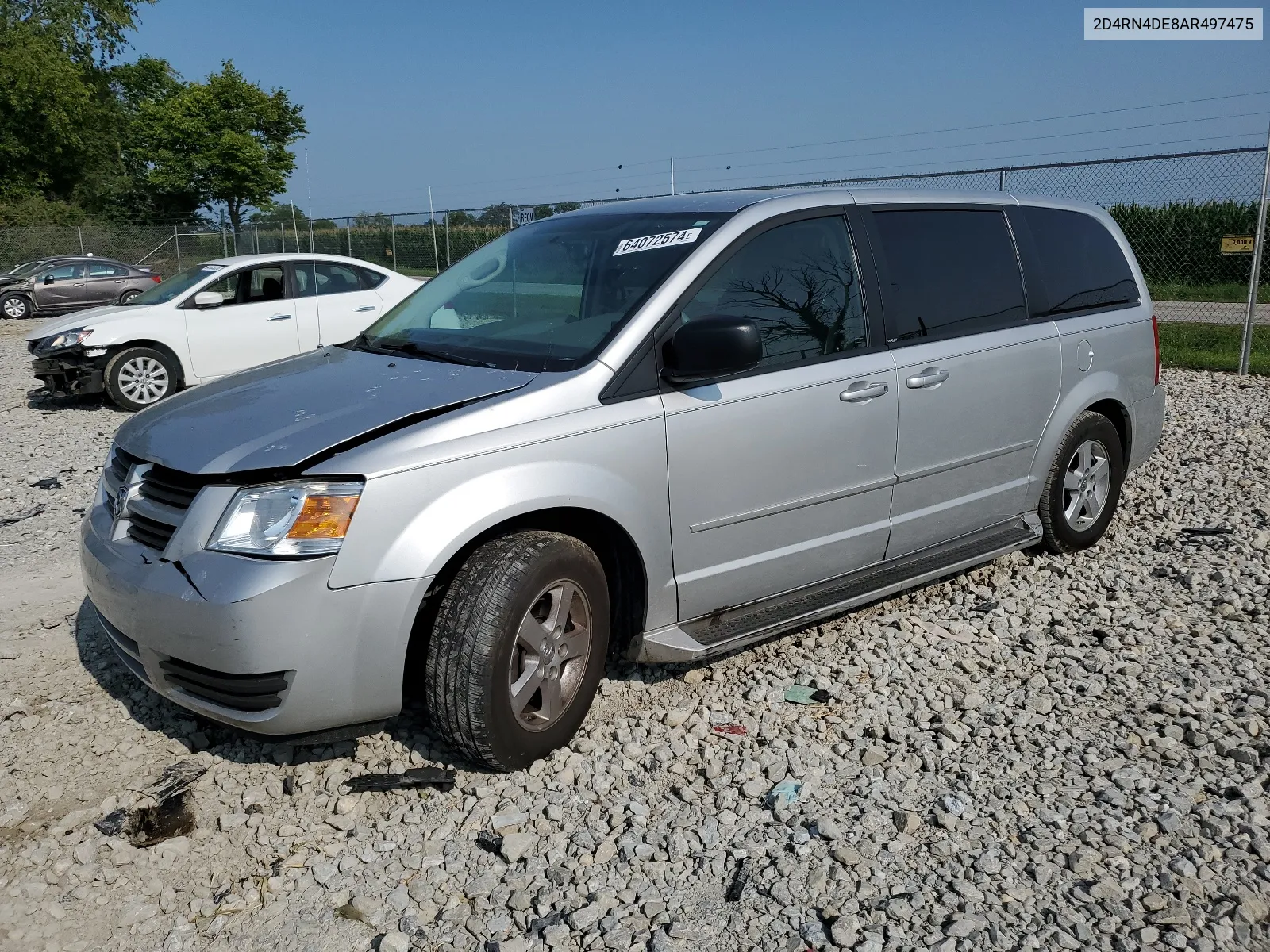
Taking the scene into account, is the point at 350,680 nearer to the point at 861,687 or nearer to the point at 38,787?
Result: the point at 38,787

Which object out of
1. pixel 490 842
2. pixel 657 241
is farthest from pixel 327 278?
pixel 490 842

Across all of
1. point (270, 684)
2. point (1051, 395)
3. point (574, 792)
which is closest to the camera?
point (270, 684)

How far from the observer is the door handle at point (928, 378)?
439 cm

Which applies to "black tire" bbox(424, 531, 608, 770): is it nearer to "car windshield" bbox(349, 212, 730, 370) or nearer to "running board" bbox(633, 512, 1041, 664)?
"running board" bbox(633, 512, 1041, 664)

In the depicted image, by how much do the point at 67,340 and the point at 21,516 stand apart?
15.1 feet

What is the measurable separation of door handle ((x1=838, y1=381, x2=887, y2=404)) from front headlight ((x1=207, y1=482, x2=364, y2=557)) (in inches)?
78.8

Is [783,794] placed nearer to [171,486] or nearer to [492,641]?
[492,641]

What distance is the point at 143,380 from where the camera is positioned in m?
11.0

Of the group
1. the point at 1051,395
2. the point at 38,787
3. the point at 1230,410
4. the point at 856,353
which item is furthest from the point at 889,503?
the point at 1230,410

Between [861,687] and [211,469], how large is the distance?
8.36 ft

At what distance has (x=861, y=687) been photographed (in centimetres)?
415

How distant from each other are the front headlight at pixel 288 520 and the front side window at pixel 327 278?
29.2 ft

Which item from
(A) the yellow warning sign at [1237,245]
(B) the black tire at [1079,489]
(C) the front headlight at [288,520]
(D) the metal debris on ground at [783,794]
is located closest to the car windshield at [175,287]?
(C) the front headlight at [288,520]

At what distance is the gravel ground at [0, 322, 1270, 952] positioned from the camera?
2783 mm
